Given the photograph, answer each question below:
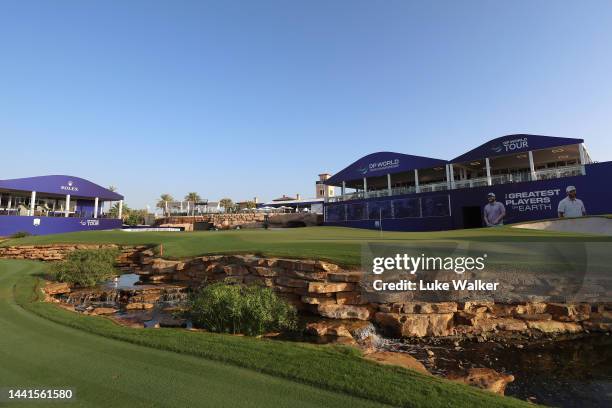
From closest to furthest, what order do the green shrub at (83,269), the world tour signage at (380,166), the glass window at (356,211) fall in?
the green shrub at (83,269), the world tour signage at (380,166), the glass window at (356,211)

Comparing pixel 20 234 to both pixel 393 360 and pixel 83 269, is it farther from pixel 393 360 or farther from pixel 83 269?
pixel 393 360

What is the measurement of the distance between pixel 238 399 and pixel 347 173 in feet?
138

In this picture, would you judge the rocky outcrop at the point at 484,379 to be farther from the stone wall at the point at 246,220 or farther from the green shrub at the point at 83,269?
the stone wall at the point at 246,220

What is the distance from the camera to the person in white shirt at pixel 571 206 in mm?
25812

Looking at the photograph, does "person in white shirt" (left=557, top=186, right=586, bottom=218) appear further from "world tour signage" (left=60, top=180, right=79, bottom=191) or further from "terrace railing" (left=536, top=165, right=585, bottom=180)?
"world tour signage" (left=60, top=180, right=79, bottom=191)

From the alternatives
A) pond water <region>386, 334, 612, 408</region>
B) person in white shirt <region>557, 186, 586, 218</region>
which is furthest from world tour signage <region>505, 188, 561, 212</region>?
pond water <region>386, 334, 612, 408</region>

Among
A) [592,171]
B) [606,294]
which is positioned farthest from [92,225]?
[592,171]

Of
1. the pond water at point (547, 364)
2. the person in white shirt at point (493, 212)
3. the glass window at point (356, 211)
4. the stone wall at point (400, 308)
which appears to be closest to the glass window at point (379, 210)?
the glass window at point (356, 211)

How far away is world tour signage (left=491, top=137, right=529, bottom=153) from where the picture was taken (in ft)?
97.2

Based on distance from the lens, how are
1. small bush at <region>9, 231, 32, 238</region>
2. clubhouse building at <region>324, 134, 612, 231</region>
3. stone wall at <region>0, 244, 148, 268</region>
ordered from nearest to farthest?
stone wall at <region>0, 244, 148, 268</region>
clubhouse building at <region>324, 134, 612, 231</region>
small bush at <region>9, 231, 32, 238</region>

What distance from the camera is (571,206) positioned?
2612 cm

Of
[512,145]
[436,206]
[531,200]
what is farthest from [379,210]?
[531,200]

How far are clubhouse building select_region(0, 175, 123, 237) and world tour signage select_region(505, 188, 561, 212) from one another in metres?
53.8

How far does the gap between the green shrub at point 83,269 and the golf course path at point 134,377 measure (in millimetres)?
9779
